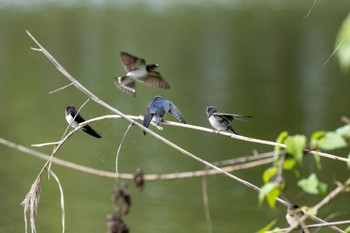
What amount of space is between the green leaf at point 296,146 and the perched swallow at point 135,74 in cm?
356

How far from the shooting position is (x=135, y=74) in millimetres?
5781

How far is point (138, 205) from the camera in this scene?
12609mm

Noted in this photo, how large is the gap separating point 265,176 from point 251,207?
10605 mm

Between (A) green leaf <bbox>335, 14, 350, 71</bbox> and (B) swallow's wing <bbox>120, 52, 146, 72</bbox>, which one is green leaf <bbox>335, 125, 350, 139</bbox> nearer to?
(A) green leaf <bbox>335, 14, 350, 71</bbox>

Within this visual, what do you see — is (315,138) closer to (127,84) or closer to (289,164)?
(289,164)

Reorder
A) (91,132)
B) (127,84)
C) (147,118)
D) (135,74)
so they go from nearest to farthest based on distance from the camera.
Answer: (91,132), (147,118), (135,74), (127,84)

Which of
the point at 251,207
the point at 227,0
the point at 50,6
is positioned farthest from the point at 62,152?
the point at 227,0

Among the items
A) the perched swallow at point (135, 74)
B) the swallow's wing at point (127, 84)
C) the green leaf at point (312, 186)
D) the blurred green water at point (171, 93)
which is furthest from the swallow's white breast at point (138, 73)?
the blurred green water at point (171, 93)

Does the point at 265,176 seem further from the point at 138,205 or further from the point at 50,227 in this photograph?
the point at 138,205

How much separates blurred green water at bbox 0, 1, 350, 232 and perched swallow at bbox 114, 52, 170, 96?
4575 mm

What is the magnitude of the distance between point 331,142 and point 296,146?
8cm

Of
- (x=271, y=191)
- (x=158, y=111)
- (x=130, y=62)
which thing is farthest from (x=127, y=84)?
(x=271, y=191)

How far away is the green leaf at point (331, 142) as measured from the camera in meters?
1.92

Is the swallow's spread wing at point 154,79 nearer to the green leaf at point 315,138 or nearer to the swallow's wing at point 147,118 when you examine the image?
the swallow's wing at point 147,118
